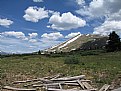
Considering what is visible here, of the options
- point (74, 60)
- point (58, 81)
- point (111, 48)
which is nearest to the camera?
point (58, 81)

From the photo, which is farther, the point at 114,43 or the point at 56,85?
the point at 114,43

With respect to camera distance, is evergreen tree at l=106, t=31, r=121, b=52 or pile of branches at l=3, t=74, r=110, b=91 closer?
pile of branches at l=3, t=74, r=110, b=91

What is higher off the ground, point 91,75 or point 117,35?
point 117,35

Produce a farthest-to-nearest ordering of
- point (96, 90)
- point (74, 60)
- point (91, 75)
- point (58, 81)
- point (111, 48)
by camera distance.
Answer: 1. point (111, 48)
2. point (74, 60)
3. point (91, 75)
4. point (58, 81)
5. point (96, 90)

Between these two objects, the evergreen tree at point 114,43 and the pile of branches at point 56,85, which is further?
the evergreen tree at point 114,43

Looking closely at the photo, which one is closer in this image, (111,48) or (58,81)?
(58,81)

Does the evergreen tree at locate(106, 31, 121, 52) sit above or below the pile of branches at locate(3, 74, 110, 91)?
above

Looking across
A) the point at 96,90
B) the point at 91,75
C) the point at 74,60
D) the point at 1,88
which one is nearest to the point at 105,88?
the point at 96,90

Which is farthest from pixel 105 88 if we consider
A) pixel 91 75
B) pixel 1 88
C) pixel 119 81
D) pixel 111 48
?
pixel 111 48

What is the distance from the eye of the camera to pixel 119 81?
23.5 metres

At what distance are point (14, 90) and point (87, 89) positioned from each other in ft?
18.8

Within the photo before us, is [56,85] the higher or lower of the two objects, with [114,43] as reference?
lower

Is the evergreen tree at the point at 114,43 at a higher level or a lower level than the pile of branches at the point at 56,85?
higher

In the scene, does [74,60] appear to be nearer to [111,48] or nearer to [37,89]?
[37,89]
